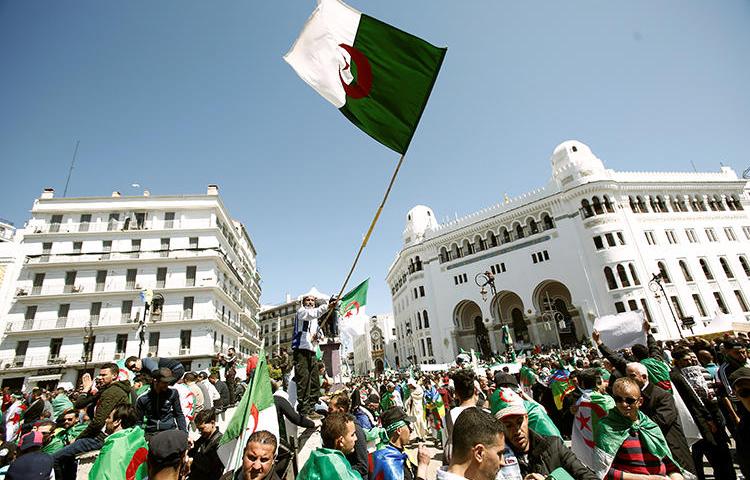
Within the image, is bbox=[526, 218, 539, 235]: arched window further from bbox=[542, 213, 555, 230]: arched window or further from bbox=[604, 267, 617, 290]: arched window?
bbox=[604, 267, 617, 290]: arched window

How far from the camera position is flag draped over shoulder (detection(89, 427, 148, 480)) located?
256 centimetres

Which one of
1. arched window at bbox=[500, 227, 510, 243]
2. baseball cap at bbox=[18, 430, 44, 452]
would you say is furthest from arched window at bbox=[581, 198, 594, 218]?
baseball cap at bbox=[18, 430, 44, 452]

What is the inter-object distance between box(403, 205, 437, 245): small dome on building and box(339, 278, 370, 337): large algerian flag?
35.0 m

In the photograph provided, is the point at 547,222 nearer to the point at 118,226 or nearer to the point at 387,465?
the point at 387,465

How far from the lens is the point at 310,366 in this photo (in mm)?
6695

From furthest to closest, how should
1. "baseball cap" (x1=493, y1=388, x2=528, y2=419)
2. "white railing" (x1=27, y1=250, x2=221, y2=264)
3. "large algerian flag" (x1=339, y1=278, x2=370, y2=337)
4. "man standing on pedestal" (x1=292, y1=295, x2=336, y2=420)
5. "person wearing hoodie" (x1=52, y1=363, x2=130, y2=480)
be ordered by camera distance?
1. "white railing" (x1=27, y1=250, x2=221, y2=264)
2. "large algerian flag" (x1=339, y1=278, x2=370, y2=337)
3. "man standing on pedestal" (x1=292, y1=295, x2=336, y2=420)
4. "person wearing hoodie" (x1=52, y1=363, x2=130, y2=480)
5. "baseball cap" (x1=493, y1=388, x2=528, y2=419)

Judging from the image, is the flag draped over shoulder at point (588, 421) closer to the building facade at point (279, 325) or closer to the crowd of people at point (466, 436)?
the crowd of people at point (466, 436)

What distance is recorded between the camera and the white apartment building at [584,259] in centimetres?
3184

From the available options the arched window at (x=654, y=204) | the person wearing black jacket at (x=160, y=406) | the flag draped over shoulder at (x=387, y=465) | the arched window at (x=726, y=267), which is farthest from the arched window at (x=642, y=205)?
the person wearing black jacket at (x=160, y=406)

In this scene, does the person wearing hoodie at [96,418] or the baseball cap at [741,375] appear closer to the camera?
the baseball cap at [741,375]

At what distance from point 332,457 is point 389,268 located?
191 feet

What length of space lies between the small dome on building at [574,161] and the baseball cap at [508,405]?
39980 mm

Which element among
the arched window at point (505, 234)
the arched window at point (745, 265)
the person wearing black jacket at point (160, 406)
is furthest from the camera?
the arched window at point (505, 234)

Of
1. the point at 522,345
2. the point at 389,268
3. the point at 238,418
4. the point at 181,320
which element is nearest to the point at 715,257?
the point at 522,345
